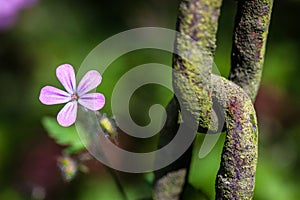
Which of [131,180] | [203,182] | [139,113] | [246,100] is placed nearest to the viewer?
[246,100]

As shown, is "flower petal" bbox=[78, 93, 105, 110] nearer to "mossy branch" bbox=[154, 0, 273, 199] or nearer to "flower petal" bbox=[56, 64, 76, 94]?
"flower petal" bbox=[56, 64, 76, 94]

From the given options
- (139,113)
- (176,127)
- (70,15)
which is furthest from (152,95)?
(176,127)

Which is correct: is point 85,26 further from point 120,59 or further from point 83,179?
point 83,179

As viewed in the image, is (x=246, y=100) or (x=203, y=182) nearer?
(x=246, y=100)

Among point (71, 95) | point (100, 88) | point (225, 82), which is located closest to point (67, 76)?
point (71, 95)

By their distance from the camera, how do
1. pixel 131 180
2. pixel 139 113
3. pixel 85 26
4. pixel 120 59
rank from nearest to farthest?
pixel 131 180, pixel 139 113, pixel 120 59, pixel 85 26

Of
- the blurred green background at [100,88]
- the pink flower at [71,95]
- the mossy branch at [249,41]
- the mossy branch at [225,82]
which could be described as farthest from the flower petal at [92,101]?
the blurred green background at [100,88]

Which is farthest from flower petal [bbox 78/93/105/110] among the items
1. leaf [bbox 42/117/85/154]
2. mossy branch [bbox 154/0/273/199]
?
leaf [bbox 42/117/85/154]

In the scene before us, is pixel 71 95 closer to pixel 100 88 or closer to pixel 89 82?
pixel 89 82
